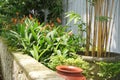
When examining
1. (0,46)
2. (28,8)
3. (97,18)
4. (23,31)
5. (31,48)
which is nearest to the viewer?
(97,18)

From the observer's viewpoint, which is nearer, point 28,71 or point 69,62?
point 28,71

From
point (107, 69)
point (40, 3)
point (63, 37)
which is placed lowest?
point (107, 69)

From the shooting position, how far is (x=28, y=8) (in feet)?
36.6

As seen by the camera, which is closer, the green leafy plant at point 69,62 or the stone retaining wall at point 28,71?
the stone retaining wall at point 28,71

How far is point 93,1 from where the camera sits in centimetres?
538

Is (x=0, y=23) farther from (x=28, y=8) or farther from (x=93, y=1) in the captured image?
(x=93, y=1)

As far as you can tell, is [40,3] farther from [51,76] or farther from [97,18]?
[51,76]

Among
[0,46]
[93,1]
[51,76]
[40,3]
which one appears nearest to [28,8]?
[40,3]

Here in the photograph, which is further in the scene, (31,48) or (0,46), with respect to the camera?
(0,46)

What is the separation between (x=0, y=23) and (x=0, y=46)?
171 centimetres

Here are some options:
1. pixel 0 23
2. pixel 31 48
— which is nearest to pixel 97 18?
pixel 31 48

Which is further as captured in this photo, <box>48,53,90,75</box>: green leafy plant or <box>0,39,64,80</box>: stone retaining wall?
<box>48,53,90,75</box>: green leafy plant

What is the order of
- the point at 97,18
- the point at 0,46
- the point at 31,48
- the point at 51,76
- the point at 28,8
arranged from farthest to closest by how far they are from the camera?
the point at 28,8
the point at 0,46
the point at 31,48
the point at 97,18
the point at 51,76

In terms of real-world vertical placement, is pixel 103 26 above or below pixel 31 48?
above
